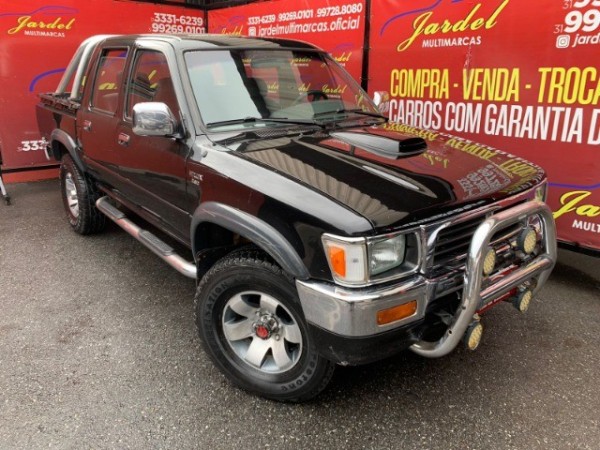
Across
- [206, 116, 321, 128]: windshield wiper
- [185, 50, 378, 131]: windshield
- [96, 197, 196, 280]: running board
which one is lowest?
[96, 197, 196, 280]: running board

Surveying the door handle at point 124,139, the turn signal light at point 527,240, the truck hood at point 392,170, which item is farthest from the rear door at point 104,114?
the turn signal light at point 527,240

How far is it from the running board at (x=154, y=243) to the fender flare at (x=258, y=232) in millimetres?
510

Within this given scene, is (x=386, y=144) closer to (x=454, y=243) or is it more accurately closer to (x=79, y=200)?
(x=454, y=243)

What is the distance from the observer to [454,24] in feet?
15.1

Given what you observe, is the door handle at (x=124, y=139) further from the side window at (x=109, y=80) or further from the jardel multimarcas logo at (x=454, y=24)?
the jardel multimarcas logo at (x=454, y=24)

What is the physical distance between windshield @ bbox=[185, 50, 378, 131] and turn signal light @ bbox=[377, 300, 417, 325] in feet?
5.05

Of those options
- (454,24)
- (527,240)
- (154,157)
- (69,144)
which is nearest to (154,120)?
(154,157)

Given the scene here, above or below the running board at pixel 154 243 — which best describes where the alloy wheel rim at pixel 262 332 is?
below

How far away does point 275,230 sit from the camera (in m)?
2.22

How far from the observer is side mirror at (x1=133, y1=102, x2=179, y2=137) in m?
2.74

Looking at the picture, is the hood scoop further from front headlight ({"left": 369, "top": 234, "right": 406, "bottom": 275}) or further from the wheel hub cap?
the wheel hub cap

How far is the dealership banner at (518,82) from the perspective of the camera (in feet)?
12.4

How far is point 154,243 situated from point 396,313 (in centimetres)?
206

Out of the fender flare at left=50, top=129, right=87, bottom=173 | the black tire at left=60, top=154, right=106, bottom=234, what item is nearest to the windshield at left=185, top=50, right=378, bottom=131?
the fender flare at left=50, top=129, right=87, bottom=173
